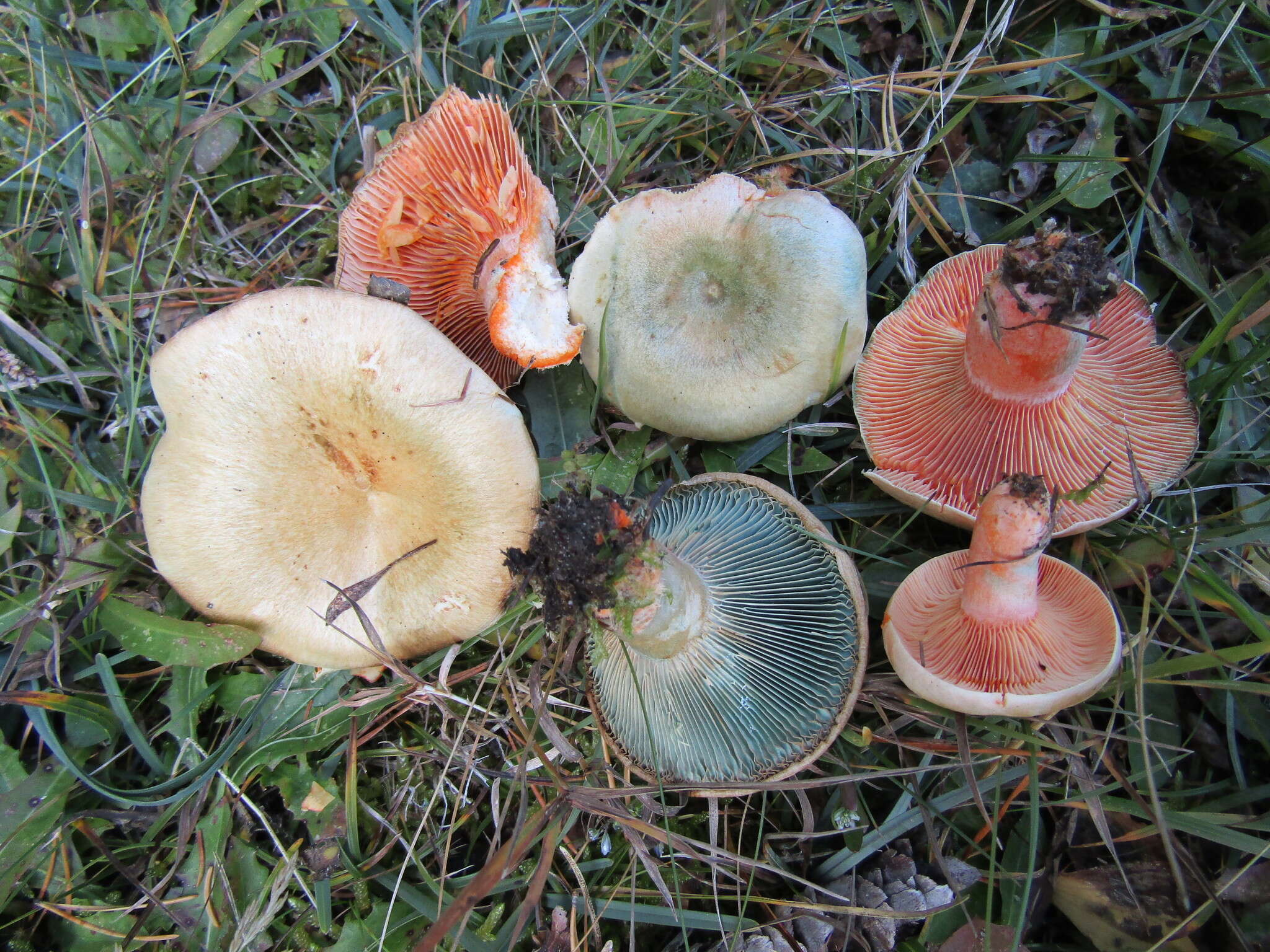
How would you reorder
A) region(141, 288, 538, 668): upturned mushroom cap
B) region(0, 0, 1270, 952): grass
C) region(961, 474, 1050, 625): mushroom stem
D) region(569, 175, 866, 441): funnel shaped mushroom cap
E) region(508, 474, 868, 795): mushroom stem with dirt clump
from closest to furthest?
region(961, 474, 1050, 625): mushroom stem < region(508, 474, 868, 795): mushroom stem with dirt clump < region(141, 288, 538, 668): upturned mushroom cap < region(0, 0, 1270, 952): grass < region(569, 175, 866, 441): funnel shaped mushroom cap

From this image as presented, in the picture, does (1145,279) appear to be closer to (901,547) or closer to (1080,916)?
(901,547)

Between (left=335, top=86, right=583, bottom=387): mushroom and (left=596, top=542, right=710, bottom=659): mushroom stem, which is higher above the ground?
(left=335, top=86, right=583, bottom=387): mushroom

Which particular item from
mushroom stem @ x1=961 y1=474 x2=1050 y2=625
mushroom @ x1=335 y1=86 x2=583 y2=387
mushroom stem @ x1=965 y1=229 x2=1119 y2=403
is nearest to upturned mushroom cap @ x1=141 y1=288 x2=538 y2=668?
mushroom @ x1=335 y1=86 x2=583 y2=387

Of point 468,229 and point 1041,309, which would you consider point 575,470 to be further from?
point 1041,309

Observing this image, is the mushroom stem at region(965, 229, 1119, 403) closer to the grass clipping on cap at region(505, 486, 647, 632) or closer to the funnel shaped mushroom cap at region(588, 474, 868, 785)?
the funnel shaped mushroom cap at region(588, 474, 868, 785)

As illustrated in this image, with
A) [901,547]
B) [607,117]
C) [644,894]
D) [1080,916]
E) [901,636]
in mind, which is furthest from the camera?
[607,117]

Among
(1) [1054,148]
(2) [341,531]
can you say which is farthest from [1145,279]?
(2) [341,531]
